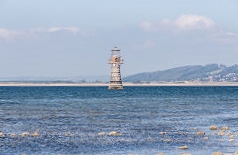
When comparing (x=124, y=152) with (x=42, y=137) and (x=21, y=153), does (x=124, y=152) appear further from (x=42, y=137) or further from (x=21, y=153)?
(x=42, y=137)

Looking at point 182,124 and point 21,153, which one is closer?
point 21,153

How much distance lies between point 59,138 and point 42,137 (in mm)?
1712

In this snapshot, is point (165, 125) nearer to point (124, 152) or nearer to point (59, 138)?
point (59, 138)

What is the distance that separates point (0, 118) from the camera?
246ft

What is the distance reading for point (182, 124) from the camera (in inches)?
2591

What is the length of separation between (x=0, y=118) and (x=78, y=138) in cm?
2613

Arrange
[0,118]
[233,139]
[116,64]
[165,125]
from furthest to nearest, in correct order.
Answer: [116,64], [0,118], [165,125], [233,139]

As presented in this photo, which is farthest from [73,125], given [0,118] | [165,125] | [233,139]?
[233,139]

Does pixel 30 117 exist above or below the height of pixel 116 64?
below

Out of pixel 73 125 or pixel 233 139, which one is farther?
pixel 73 125

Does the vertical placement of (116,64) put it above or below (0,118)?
above

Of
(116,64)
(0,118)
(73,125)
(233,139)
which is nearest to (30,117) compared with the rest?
(0,118)

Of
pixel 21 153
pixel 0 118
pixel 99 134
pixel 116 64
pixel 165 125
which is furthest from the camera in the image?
pixel 116 64

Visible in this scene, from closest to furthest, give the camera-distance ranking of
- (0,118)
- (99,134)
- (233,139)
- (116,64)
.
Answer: (233,139), (99,134), (0,118), (116,64)
